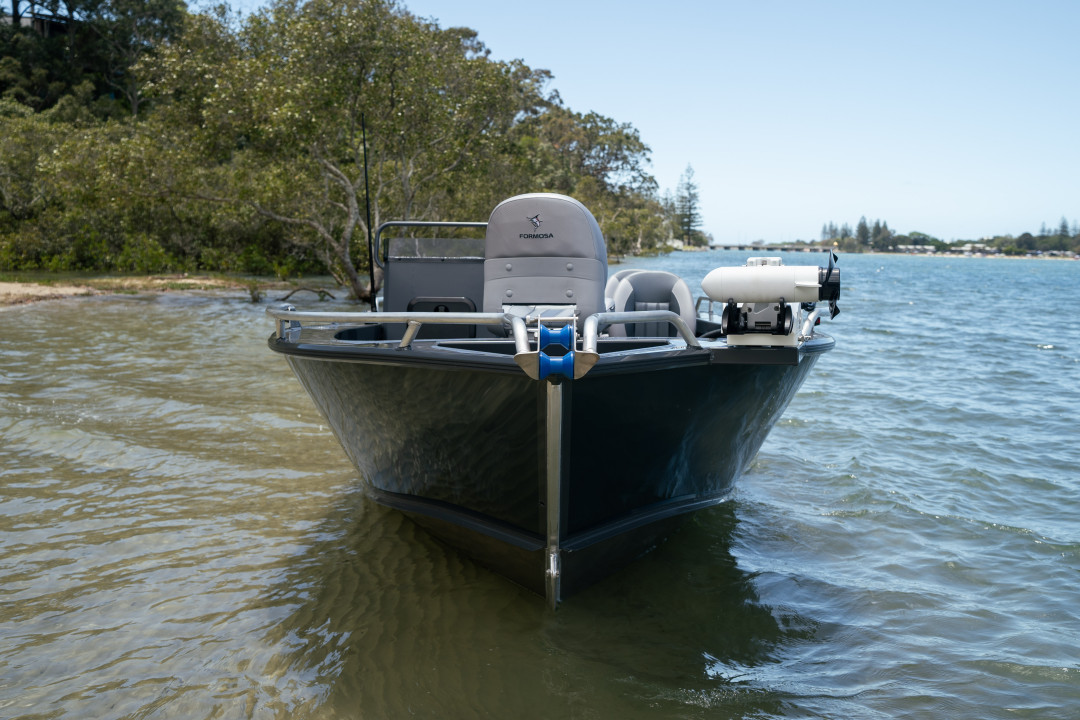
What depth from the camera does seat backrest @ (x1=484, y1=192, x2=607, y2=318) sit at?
4965 millimetres

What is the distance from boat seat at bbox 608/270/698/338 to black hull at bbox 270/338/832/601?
3.58 feet

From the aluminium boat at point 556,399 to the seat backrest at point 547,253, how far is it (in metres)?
0.01

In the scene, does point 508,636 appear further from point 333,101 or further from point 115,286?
point 115,286

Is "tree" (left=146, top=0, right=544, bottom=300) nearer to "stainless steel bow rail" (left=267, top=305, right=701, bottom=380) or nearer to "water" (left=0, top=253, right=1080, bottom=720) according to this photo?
"water" (left=0, top=253, right=1080, bottom=720)

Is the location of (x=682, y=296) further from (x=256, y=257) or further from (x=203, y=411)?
(x=256, y=257)

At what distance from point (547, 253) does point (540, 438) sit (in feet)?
5.59

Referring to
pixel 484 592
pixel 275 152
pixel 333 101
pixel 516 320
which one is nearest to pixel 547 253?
pixel 516 320

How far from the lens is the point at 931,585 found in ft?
15.7

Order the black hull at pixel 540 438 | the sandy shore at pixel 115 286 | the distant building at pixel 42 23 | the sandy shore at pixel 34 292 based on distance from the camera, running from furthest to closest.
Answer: the distant building at pixel 42 23 → the sandy shore at pixel 115 286 → the sandy shore at pixel 34 292 → the black hull at pixel 540 438

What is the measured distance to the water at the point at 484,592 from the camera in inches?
135

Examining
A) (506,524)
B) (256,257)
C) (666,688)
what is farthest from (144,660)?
(256,257)

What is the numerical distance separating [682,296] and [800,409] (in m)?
5.04

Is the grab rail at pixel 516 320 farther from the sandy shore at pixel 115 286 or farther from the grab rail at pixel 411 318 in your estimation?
the sandy shore at pixel 115 286

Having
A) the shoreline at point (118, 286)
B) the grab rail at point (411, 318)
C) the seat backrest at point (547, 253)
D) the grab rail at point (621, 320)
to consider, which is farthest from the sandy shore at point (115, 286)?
the grab rail at point (621, 320)
